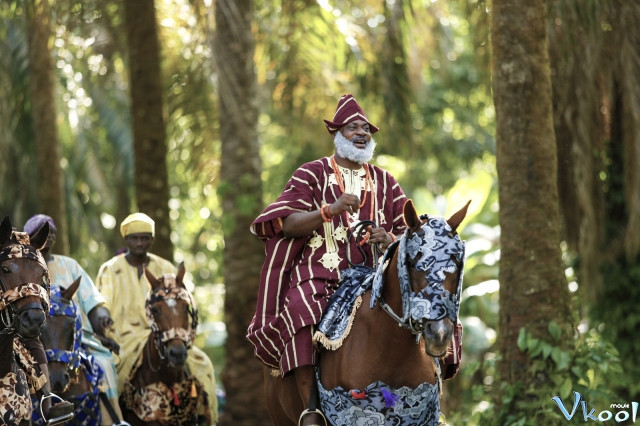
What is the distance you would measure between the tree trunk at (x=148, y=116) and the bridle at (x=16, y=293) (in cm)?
715

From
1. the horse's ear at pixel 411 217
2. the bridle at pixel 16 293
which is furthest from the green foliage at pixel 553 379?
the bridle at pixel 16 293

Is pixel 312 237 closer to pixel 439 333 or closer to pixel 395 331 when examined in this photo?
pixel 395 331

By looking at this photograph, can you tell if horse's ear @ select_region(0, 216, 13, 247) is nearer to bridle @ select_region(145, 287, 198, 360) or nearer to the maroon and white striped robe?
the maroon and white striped robe

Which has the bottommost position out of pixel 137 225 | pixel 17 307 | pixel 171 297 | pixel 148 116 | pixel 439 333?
pixel 439 333

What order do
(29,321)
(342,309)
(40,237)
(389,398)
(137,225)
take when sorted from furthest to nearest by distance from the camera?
(137,225) < (40,237) < (342,309) < (389,398) < (29,321)

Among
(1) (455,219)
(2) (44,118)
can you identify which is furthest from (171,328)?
(2) (44,118)

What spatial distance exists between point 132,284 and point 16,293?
16.2ft

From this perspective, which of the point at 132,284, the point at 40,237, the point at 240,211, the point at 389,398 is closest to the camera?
the point at 389,398

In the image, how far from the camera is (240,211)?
1422 cm

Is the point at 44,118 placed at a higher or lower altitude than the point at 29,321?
higher

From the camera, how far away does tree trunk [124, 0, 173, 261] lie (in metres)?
14.8

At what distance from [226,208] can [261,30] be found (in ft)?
17.5

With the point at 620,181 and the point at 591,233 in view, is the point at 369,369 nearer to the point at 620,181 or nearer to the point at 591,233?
the point at 591,233

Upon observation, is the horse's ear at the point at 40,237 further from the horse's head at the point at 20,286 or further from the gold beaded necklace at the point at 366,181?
the gold beaded necklace at the point at 366,181
